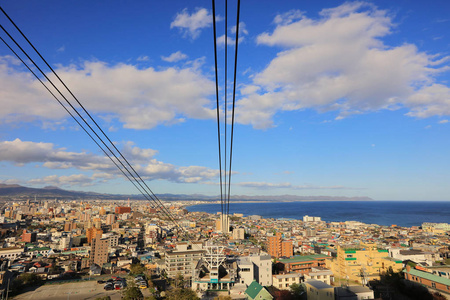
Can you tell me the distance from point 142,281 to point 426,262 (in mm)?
A: 12709

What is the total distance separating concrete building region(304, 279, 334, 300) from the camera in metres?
7.55

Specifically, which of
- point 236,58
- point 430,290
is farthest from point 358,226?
point 236,58

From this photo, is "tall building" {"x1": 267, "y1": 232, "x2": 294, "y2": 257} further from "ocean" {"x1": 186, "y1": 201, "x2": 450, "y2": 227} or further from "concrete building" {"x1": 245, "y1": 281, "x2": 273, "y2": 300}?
"ocean" {"x1": 186, "y1": 201, "x2": 450, "y2": 227}

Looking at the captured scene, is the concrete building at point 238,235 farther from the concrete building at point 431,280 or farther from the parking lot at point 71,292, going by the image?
the concrete building at point 431,280

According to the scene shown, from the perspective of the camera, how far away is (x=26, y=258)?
55.3 ft

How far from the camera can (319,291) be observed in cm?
775

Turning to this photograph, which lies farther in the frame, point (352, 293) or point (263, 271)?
point (263, 271)

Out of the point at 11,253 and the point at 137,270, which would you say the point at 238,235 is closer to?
the point at 137,270

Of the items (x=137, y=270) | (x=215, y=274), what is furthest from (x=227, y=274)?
(x=137, y=270)

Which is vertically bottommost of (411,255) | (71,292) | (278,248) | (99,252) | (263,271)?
(71,292)

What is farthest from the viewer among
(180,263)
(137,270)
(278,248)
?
(278,248)

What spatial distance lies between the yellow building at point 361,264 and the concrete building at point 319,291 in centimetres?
331

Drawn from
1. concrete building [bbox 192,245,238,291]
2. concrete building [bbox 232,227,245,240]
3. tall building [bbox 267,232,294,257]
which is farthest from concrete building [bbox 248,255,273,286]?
concrete building [bbox 232,227,245,240]

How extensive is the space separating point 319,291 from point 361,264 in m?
4.11
